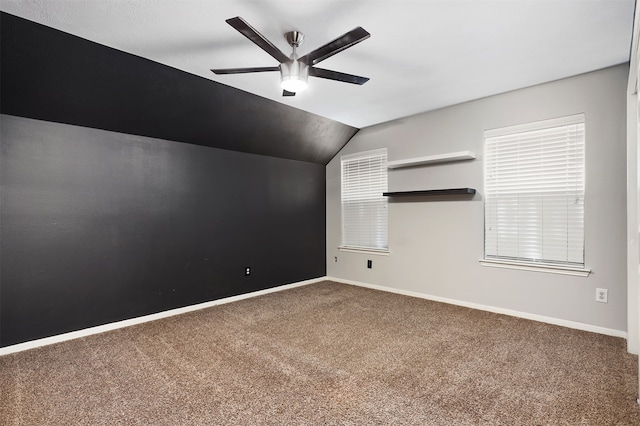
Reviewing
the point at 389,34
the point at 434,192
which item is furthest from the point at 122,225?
the point at 434,192

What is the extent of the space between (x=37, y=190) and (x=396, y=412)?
342cm

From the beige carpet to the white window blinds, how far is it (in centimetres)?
79

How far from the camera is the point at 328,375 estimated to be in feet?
7.59

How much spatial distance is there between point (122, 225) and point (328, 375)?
2609mm

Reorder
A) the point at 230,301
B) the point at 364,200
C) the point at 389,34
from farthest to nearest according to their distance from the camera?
the point at 364,200 < the point at 230,301 < the point at 389,34

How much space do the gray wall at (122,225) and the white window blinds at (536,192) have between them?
2.88 m

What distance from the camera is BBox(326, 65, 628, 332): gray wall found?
2984 mm

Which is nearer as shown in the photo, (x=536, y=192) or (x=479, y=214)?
(x=536, y=192)

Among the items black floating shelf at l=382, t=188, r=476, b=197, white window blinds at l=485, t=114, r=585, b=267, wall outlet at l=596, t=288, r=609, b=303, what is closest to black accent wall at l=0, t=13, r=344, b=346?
black floating shelf at l=382, t=188, r=476, b=197

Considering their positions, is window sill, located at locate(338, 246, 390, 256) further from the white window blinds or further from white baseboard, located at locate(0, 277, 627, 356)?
the white window blinds

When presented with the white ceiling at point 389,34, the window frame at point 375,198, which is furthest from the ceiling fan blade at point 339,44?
the window frame at point 375,198

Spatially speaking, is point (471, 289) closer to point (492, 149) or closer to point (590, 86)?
point (492, 149)

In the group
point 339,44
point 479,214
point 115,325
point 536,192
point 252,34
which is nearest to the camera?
point 252,34

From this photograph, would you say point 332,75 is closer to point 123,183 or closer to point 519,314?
point 123,183
